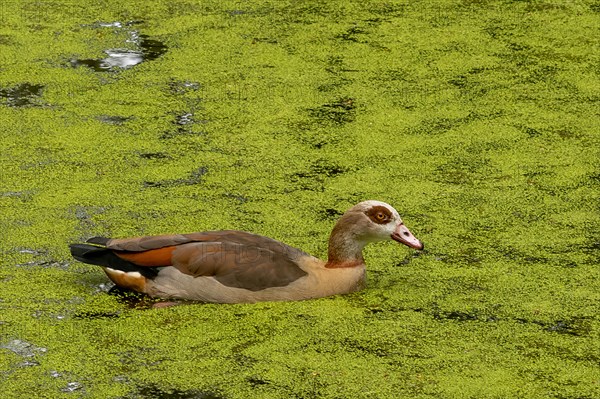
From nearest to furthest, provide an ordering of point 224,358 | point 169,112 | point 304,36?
point 224,358
point 169,112
point 304,36

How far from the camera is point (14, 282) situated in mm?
4910

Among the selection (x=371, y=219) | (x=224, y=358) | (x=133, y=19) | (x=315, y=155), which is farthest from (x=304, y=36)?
(x=224, y=358)

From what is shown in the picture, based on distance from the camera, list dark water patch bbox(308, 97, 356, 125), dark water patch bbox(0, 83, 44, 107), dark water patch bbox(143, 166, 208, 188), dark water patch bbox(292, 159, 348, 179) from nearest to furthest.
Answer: dark water patch bbox(143, 166, 208, 188)
dark water patch bbox(292, 159, 348, 179)
dark water patch bbox(308, 97, 356, 125)
dark water patch bbox(0, 83, 44, 107)

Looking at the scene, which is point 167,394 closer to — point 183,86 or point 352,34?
point 183,86

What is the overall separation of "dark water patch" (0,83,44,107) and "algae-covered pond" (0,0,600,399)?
0.7 inches

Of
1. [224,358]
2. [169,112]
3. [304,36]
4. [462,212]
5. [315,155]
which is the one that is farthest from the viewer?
[304,36]

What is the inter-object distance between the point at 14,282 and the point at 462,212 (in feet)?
6.39

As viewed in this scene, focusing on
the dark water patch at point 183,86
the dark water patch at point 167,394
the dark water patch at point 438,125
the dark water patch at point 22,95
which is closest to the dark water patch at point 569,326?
the dark water patch at point 167,394

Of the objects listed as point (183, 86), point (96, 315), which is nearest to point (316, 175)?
point (183, 86)

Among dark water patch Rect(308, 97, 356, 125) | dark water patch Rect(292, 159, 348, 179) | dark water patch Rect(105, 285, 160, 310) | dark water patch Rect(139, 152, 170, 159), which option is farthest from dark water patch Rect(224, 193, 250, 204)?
dark water patch Rect(308, 97, 356, 125)

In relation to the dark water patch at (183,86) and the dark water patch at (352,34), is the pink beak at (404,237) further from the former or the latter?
the dark water patch at (352,34)

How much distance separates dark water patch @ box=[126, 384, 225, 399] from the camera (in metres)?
4.14

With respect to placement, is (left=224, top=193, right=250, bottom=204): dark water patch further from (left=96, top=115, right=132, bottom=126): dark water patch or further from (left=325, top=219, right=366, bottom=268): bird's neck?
(left=96, top=115, right=132, bottom=126): dark water patch

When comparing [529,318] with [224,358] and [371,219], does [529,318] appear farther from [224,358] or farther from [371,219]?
[224,358]
